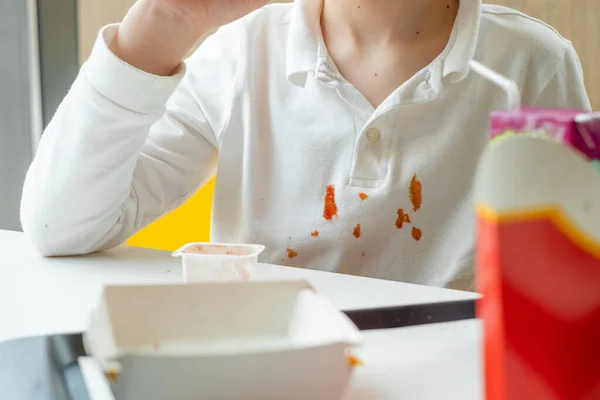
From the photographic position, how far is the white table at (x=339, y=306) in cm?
44

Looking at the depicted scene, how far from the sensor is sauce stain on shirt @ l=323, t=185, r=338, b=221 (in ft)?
2.84

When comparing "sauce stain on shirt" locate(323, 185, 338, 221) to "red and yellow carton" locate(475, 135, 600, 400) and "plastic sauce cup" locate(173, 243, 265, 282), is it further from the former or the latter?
"red and yellow carton" locate(475, 135, 600, 400)

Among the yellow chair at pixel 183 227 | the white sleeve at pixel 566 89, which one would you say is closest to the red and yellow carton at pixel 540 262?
the white sleeve at pixel 566 89

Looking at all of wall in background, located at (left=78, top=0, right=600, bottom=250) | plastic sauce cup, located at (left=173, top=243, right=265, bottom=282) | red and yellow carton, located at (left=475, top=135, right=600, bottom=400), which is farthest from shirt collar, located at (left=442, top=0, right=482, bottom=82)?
wall in background, located at (left=78, top=0, right=600, bottom=250)

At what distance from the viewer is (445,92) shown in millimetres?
874

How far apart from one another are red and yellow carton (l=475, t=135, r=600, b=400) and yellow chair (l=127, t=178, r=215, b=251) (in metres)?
0.88

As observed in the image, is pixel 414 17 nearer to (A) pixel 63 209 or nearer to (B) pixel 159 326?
(A) pixel 63 209

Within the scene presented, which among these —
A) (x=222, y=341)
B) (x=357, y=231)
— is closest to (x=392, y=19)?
(x=357, y=231)

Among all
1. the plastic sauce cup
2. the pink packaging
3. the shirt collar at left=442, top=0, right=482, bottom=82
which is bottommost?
the plastic sauce cup

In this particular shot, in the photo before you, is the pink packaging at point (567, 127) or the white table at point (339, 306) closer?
the pink packaging at point (567, 127)

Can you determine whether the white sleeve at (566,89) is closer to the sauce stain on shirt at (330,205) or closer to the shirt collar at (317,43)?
the shirt collar at (317,43)

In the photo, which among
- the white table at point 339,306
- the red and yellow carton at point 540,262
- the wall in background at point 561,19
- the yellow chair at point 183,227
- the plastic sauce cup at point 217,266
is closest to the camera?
the red and yellow carton at point 540,262

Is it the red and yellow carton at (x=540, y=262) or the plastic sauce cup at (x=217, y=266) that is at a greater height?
the red and yellow carton at (x=540, y=262)

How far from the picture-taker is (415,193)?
2.82 feet
